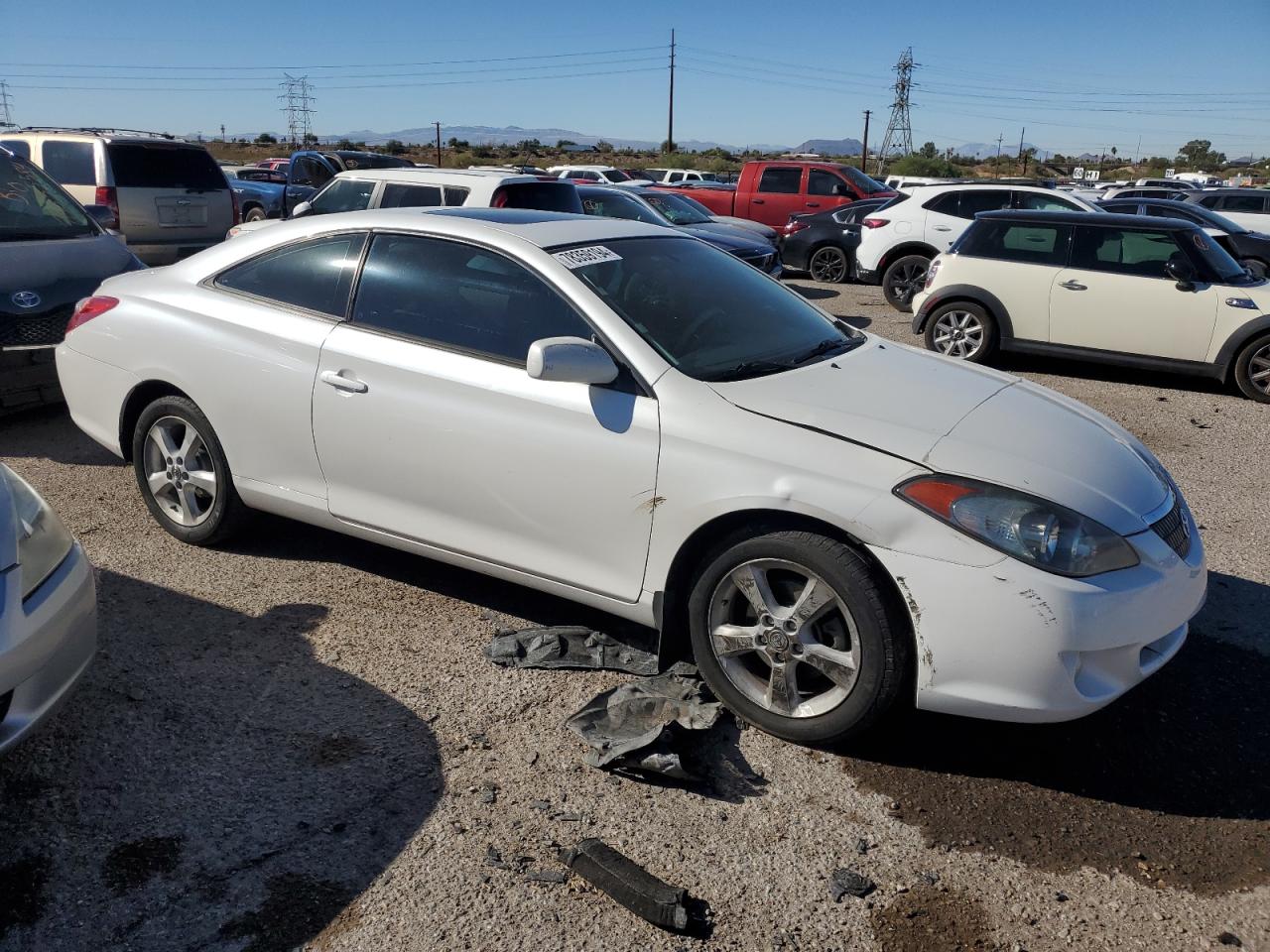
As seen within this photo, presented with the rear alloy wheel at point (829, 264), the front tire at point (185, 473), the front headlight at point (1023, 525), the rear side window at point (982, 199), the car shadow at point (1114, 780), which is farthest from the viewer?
the rear alloy wheel at point (829, 264)

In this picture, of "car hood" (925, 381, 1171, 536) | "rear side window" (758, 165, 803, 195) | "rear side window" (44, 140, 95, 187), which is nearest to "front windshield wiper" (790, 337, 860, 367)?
"car hood" (925, 381, 1171, 536)

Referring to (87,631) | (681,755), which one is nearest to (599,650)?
(681,755)

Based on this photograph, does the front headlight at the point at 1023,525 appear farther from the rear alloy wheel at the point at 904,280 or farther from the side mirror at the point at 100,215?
the rear alloy wheel at the point at 904,280

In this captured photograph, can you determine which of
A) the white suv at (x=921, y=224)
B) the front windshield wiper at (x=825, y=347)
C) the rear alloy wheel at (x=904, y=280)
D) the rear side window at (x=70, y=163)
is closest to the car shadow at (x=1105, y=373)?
the rear alloy wheel at (x=904, y=280)

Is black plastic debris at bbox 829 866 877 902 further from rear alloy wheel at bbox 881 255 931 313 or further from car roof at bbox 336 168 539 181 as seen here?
rear alloy wheel at bbox 881 255 931 313

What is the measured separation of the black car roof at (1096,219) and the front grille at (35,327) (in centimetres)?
800

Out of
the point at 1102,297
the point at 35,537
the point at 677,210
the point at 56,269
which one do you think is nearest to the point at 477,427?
the point at 35,537

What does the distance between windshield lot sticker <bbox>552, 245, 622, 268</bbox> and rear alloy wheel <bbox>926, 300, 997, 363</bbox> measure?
20.4 ft

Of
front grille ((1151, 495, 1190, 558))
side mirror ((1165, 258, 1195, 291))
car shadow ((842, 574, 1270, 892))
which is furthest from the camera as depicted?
side mirror ((1165, 258, 1195, 291))

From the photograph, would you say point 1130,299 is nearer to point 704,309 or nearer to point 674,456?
point 704,309

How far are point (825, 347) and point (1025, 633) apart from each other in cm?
161

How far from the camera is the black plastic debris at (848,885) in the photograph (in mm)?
2746

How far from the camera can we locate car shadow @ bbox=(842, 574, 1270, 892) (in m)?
2.92

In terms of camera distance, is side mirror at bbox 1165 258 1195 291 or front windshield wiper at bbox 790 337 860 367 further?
side mirror at bbox 1165 258 1195 291
